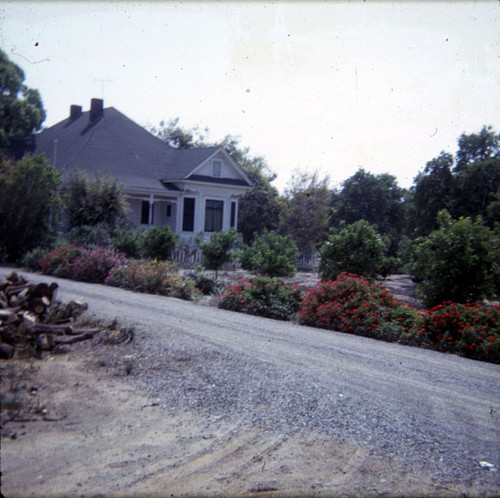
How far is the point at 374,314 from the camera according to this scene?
444 inches

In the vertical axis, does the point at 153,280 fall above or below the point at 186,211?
below

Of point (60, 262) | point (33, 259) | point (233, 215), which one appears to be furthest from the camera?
point (233, 215)

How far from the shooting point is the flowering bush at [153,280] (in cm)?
1534

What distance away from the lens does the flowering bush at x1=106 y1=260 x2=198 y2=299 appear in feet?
50.3

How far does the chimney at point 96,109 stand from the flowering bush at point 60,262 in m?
15.0

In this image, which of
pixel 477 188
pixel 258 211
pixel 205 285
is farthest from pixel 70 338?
pixel 258 211

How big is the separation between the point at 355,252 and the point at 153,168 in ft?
60.2

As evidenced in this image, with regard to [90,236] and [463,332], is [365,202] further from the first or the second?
[463,332]

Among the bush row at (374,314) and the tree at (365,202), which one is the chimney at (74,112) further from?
the bush row at (374,314)

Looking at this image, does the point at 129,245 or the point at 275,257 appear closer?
the point at 275,257

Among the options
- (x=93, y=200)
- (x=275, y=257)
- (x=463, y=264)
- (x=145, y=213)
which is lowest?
(x=275, y=257)

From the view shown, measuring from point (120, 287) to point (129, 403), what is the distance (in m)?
10.8

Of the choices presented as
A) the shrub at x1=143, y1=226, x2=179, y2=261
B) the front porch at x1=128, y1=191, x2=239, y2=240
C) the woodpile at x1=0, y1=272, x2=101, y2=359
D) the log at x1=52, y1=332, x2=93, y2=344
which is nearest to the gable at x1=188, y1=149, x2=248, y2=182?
the front porch at x1=128, y1=191, x2=239, y2=240

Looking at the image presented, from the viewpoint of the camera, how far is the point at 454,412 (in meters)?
6.11
